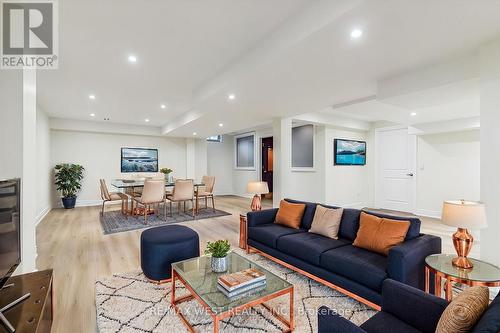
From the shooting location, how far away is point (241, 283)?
69.7 inches

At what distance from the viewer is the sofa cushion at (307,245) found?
2439mm

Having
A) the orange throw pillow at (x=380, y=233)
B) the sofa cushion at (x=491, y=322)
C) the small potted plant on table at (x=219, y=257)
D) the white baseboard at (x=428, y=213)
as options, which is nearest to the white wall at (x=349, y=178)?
the white baseboard at (x=428, y=213)

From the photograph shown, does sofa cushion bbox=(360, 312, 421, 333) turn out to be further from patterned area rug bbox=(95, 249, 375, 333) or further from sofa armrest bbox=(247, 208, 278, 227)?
sofa armrest bbox=(247, 208, 278, 227)

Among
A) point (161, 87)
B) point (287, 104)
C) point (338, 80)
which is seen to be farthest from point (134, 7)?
point (287, 104)

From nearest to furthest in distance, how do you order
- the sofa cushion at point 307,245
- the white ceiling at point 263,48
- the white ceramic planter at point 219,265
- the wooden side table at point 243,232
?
the white ceiling at point 263,48 < the white ceramic planter at point 219,265 < the sofa cushion at point 307,245 < the wooden side table at point 243,232

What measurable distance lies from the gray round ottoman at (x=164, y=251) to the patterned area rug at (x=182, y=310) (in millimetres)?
131

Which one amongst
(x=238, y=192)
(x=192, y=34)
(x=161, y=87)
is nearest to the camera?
(x=192, y=34)

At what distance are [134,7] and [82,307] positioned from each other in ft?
8.81

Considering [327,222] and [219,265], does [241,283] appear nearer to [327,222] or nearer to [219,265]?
[219,265]

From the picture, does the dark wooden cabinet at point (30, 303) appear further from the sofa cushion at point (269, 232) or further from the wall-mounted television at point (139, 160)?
the wall-mounted television at point (139, 160)

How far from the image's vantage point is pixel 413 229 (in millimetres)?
2273

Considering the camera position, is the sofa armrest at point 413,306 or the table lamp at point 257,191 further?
the table lamp at point 257,191

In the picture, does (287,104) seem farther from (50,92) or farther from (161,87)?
(50,92)

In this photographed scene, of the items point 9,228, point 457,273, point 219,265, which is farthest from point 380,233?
point 9,228
